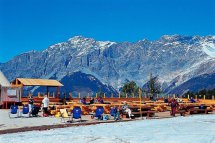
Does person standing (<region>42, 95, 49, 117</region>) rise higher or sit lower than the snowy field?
higher

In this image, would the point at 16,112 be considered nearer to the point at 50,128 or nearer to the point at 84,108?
the point at 84,108

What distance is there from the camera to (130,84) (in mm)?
130375

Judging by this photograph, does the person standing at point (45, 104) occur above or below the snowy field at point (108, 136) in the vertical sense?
above

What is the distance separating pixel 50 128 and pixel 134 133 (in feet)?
15.3

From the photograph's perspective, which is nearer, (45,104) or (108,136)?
(108,136)

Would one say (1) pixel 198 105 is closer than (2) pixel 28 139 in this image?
No

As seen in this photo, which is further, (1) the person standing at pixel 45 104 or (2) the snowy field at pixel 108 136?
(1) the person standing at pixel 45 104

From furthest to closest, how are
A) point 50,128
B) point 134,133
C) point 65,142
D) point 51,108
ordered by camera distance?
point 51,108 < point 50,128 < point 134,133 < point 65,142

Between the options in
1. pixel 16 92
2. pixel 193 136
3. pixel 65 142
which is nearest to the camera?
pixel 65 142

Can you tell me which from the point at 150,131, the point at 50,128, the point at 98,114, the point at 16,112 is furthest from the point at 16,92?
the point at 150,131

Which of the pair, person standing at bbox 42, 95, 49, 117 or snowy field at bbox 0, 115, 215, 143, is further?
person standing at bbox 42, 95, 49, 117

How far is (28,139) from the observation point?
1816 cm

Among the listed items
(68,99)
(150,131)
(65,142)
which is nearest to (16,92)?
(68,99)

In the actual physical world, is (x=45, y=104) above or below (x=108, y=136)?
above
